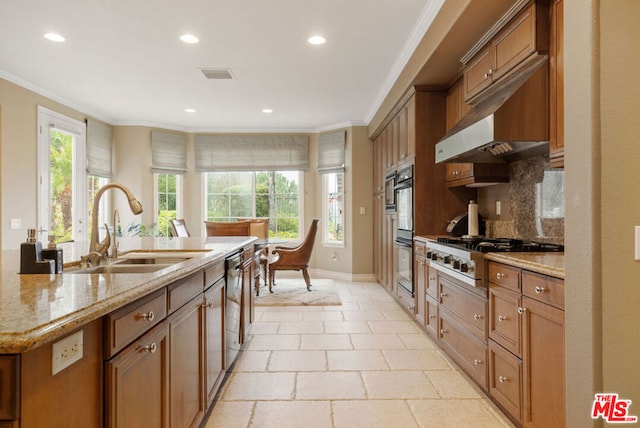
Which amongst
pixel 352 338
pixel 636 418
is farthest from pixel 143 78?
pixel 636 418

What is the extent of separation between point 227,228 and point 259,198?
164 centimetres

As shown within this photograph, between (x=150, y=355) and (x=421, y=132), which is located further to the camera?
(x=421, y=132)

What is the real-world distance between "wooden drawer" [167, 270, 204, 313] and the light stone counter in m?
1.55

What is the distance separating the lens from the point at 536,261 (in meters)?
1.83

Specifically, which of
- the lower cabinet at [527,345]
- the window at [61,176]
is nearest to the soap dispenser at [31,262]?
the lower cabinet at [527,345]

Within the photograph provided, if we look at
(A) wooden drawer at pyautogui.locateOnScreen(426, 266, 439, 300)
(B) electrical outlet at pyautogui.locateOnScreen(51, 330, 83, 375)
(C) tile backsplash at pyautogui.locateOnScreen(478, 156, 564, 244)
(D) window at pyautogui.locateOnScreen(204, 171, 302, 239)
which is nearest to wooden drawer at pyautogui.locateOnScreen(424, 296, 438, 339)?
(A) wooden drawer at pyautogui.locateOnScreen(426, 266, 439, 300)

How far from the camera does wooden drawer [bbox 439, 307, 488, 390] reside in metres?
2.36

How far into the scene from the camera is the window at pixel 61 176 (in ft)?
15.8

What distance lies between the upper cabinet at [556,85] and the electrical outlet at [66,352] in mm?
2288

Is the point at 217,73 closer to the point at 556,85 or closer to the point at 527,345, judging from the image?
the point at 556,85

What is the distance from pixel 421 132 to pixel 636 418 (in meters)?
3.02

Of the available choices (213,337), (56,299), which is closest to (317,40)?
(213,337)

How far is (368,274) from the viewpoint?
6449 millimetres

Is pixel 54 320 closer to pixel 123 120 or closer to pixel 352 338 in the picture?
pixel 352 338
